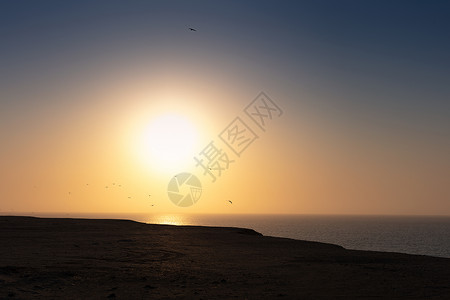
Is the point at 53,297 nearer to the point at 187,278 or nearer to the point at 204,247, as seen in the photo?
the point at 187,278

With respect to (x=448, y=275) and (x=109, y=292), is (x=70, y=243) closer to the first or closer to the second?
(x=109, y=292)

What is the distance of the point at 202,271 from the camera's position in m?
21.0

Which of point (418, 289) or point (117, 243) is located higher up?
point (117, 243)

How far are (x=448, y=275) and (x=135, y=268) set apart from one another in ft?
44.4

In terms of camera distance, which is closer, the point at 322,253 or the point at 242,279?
the point at 242,279

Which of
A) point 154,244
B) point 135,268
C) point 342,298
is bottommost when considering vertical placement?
point 342,298

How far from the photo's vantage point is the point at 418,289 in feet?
59.6

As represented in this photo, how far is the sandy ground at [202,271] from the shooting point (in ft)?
55.0

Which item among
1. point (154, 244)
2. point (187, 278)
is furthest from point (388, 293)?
point (154, 244)

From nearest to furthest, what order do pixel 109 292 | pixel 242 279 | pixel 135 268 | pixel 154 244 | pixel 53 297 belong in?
pixel 53 297
pixel 109 292
pixel 242 279
pixel 135 268
pixel 154 244

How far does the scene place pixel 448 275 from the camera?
2141 centimetres

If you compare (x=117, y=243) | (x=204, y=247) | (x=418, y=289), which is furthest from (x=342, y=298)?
(x=117, y=243)

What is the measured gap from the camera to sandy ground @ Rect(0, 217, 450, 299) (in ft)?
55.0

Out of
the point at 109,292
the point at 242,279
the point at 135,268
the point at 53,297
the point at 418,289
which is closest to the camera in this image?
the point at 53,297
